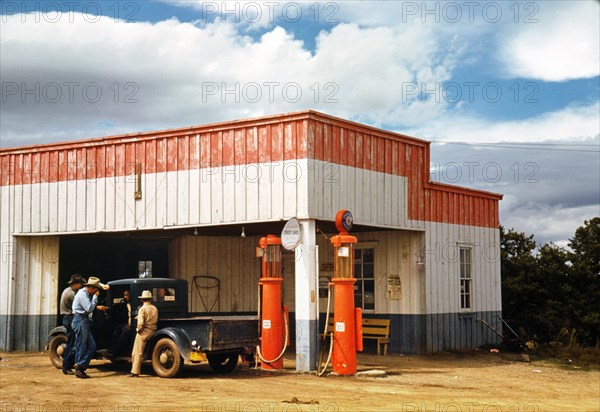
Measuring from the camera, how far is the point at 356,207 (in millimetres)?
18688

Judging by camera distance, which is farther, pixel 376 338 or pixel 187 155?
pixel 376 338

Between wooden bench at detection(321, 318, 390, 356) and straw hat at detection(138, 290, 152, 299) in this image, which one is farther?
wooden bench at detection(321, 318, 390, 356)

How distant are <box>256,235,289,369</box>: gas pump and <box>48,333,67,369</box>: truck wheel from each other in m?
4.15

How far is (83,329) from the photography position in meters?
15.9

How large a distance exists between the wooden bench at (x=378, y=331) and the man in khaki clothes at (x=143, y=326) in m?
6.59

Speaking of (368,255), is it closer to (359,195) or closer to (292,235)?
(359,195)

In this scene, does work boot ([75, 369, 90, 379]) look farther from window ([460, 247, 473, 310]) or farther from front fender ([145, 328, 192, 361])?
window ([460, 247, 473, 310])

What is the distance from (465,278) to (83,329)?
11.7 meters

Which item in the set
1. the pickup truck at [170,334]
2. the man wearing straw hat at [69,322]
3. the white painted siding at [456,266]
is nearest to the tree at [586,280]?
the white painted siding at [456,266]

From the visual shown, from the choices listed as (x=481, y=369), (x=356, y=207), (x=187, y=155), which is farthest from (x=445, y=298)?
(x=187, y=155)

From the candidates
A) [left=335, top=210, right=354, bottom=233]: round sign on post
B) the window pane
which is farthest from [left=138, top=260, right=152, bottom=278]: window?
[left=335, top=210, right=354, bottom=233]: round sign on post

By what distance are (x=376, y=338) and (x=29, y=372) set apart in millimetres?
8766

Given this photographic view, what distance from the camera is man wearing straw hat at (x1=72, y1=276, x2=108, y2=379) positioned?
15891mm

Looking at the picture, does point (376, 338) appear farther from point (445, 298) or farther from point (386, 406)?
point (386, 406)
